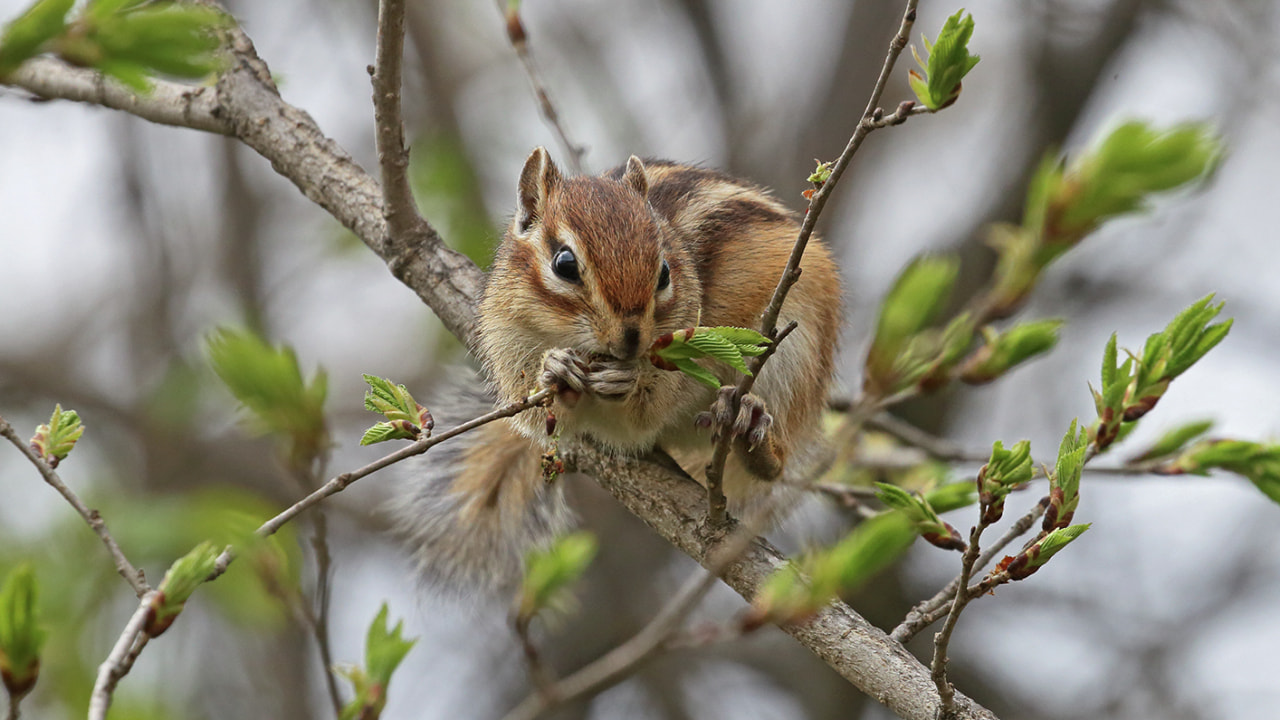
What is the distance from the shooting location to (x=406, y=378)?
710 cm

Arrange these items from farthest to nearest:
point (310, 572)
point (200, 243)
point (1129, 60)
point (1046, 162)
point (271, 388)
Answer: point (200, 243)
point (1129, 60)
point (310, 572)
point (271, 388)
point (1046, 162)

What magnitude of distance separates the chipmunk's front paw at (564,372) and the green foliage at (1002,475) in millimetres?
1021

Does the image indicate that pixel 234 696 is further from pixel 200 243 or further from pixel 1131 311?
pixel 1131 311

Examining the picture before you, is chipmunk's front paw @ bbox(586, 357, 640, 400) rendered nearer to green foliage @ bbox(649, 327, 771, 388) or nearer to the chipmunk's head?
the chipmunk's head

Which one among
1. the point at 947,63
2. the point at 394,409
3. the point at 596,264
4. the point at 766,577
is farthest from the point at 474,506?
the point at 947,63

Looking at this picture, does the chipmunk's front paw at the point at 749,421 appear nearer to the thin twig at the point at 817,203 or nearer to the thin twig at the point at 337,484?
the thin twig at the point at 817,203

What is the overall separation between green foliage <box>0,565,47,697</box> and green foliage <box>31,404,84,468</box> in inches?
14.4

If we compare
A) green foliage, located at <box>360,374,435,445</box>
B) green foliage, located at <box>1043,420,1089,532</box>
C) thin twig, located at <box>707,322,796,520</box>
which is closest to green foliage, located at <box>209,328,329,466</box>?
green foliage, located at <box>360,374,435,445</box>

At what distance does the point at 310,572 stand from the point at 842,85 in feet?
14.1

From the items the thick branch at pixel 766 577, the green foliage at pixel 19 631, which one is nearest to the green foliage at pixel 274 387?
the green foliage at pixel 19 631

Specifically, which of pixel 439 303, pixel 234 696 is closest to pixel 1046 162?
pixel 439 303

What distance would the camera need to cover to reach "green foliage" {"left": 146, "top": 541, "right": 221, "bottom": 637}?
1.77 m

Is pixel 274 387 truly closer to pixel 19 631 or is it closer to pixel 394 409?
pixel 394 409

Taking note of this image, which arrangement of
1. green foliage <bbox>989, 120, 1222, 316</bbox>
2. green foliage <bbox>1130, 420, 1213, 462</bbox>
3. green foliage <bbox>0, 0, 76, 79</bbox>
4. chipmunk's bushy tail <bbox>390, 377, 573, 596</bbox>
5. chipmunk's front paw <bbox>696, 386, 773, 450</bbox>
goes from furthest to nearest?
chipmunk's bushy tail <bbox>390, 377, 573, 596</bbox>, chipmunk's front paw <bbox>696, 386, 773, 450</bbox>, green foliage <bbox>1130, 420, 1213, 462</bbox>, green foliage <bbox>989, 120, 1222, 316</bbox>, green foliage <bbox>0, 0, 76, 79</bbox>
